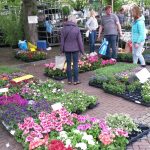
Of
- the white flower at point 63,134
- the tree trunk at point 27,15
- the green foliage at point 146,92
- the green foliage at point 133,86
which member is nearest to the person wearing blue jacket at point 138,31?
the green foliage at point 133,86

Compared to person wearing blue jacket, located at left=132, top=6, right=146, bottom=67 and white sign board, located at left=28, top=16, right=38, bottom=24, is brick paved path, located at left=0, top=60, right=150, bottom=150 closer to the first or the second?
person wearing blue jacket, located at left=132, top=6, right=146, bottom=67

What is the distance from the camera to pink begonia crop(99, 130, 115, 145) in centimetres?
461

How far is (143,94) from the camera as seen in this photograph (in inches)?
276

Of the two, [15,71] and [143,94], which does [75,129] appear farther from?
[15,71]

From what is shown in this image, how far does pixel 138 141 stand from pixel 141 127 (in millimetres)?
382

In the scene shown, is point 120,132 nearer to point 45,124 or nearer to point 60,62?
point 45,124

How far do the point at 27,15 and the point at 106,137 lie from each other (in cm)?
1029

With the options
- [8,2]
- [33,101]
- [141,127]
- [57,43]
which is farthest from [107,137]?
[8,2]

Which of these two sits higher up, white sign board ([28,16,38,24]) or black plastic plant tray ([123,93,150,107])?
white sign board ([28,16,38,24])

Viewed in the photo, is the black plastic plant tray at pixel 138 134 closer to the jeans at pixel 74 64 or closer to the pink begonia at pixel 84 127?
the pink begonia at pixel 84 127

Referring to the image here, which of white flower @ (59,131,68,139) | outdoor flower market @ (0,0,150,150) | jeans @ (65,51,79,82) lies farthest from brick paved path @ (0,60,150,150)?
white flower @ (59,131,68,139)

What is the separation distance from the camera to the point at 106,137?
4652 millimetres

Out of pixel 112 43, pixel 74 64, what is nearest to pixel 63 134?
pixel 74 64

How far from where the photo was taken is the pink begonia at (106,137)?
4.61m
